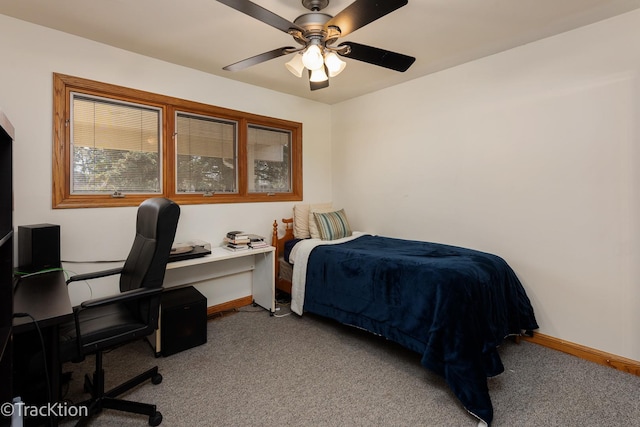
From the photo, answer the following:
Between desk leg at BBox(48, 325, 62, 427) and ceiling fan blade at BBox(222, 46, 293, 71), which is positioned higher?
ceiling fan blade at BBox(222, 46, 293, 71)

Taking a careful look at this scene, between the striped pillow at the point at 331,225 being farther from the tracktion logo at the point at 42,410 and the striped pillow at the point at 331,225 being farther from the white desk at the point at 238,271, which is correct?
the tracktion logo at the point at 42,410

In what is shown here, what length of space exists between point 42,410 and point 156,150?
6.94ft

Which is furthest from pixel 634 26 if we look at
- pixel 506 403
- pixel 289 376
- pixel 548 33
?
pixel 289 376

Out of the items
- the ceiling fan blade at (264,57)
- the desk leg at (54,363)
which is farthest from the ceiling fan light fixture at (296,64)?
the desk leg at (54,363)

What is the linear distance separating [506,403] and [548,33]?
2693 millimetres

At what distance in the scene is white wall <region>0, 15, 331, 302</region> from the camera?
7.29 ft

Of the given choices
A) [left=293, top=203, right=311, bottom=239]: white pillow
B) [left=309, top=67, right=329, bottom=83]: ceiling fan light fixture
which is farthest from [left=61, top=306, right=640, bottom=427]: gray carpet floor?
[left=309, top=67, right=329, bottom=83]: ceiling fan light fixture

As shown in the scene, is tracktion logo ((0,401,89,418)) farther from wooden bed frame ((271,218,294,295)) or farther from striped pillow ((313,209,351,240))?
striped pillow ((313,209,351,240))

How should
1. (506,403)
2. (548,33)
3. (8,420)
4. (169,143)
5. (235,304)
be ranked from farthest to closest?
(235,304)
(169,143)
(548,33)
(506,403)
(8,420)

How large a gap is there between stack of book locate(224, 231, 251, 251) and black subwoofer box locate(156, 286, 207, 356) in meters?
0.59

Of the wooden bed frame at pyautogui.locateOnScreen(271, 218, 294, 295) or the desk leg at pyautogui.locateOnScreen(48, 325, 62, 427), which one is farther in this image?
the wooden bed frame at pyautogui.locateOnScreen(271, 218, 294, 295)

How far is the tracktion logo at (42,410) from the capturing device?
1.06 m

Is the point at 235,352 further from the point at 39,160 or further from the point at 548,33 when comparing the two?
the point at 548,33

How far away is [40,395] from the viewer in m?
1.69
